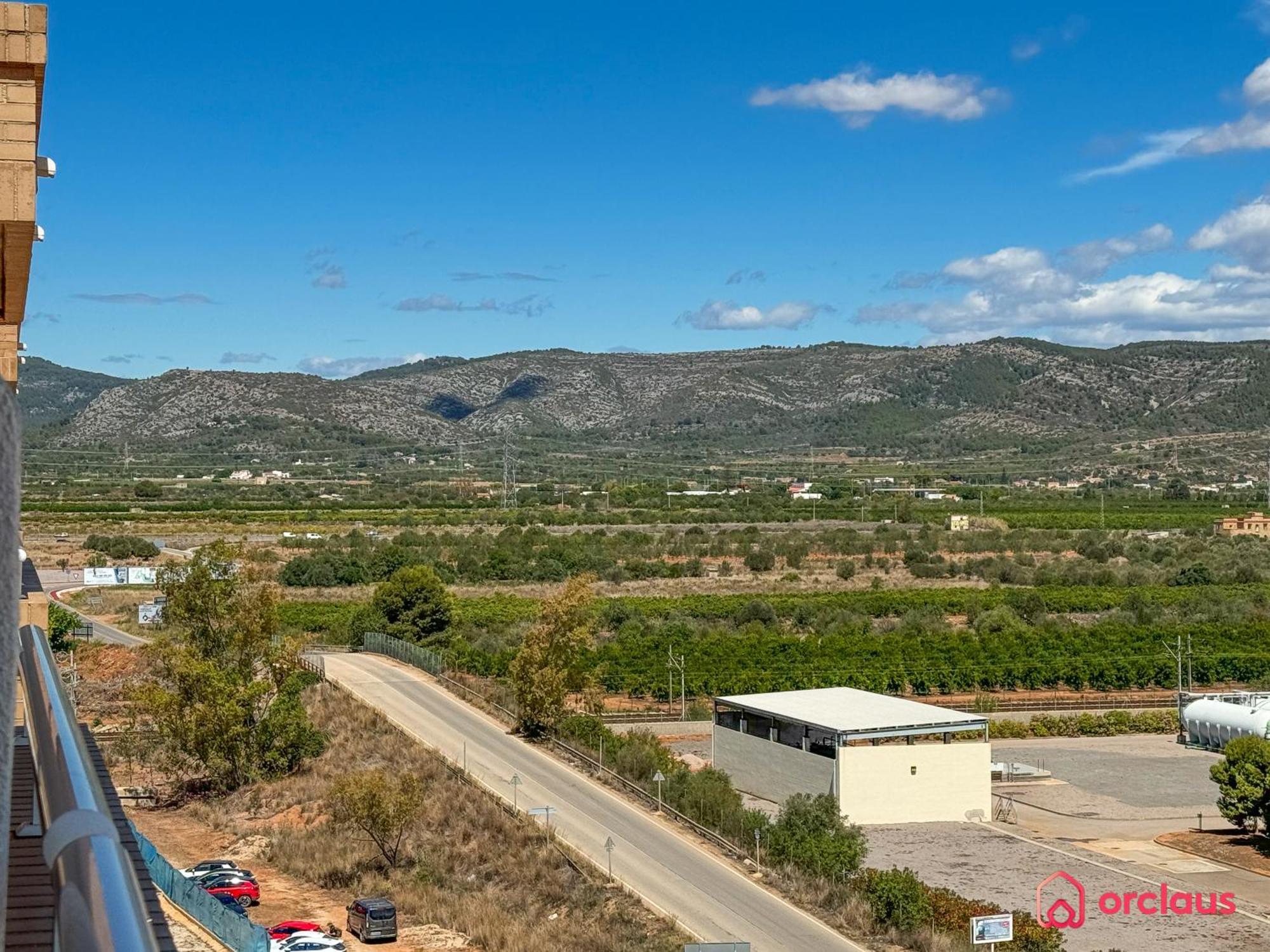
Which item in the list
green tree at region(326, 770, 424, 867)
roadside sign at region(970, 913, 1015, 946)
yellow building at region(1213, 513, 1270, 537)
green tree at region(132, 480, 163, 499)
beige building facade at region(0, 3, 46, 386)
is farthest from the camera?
green tree at region(132, 480, 163, 499)

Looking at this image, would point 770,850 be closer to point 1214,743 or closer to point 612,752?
point 612,752

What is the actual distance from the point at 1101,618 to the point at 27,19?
65635mm

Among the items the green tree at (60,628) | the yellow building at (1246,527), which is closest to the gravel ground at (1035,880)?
the green tree at (60,628)

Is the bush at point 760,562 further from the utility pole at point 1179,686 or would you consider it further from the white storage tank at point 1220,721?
the white storage tank at point 1220,721

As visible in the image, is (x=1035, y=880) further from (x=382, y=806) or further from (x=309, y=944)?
(x=309, y=944)

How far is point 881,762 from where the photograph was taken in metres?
32.5

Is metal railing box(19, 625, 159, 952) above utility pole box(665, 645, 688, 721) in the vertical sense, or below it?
above

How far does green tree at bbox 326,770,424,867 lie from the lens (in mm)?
26812

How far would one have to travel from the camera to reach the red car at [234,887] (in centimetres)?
2342

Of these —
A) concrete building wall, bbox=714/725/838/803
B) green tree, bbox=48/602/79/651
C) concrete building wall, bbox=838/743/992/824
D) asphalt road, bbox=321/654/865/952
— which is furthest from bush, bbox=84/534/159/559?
concrete building wall, bbox=838/743/992/824

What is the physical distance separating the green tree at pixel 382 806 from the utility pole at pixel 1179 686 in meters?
25.7

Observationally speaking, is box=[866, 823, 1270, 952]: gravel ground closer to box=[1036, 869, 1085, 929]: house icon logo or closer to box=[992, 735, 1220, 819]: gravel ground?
box=[1036, 869, 1085, 929]: house icon logo

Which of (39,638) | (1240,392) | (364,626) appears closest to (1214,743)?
(364,626)

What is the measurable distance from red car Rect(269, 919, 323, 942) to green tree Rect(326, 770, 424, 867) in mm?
4551
